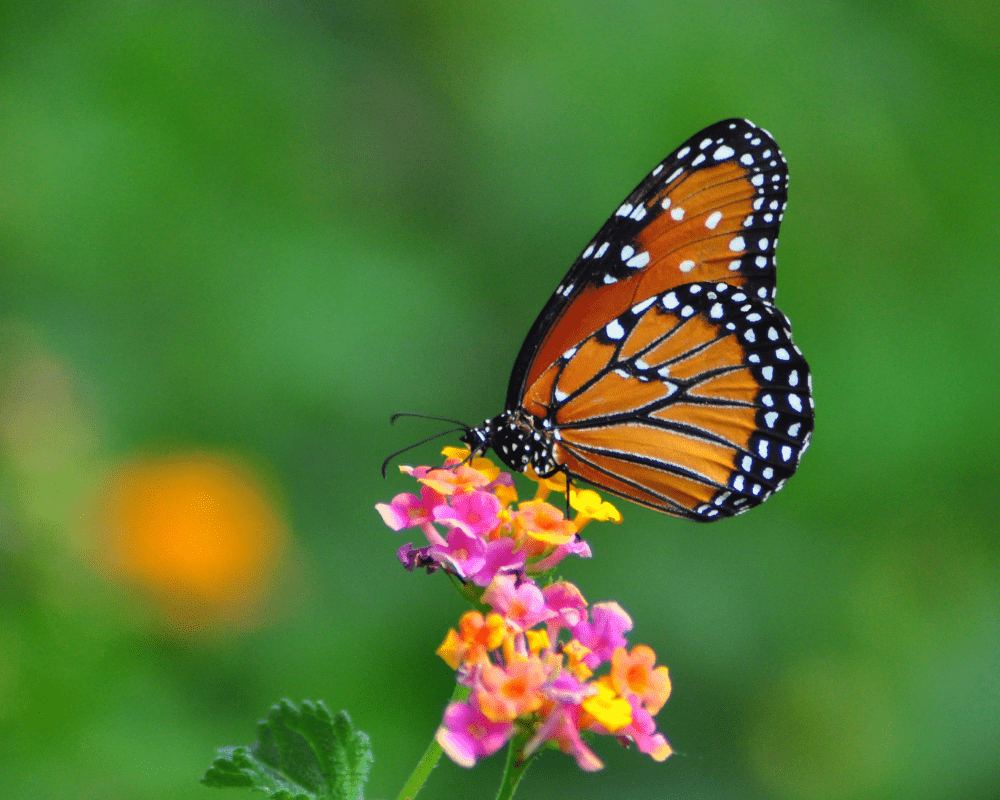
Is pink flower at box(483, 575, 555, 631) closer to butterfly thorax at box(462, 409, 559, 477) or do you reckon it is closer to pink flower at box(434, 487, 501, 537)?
pink flower at box(434, 487, 501, 537)

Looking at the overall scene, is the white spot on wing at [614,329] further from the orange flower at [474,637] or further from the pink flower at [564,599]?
the orange flower at [474,637]

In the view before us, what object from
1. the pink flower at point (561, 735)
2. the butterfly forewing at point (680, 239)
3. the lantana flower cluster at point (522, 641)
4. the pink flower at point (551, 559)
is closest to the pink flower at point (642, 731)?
the lantana flower cluster at point (522, 641)

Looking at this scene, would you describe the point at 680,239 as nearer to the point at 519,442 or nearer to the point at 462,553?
the point at 519,442

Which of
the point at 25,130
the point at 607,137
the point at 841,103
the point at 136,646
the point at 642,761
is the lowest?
the point at 136,646

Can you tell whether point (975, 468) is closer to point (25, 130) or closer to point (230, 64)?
point (230, 64)

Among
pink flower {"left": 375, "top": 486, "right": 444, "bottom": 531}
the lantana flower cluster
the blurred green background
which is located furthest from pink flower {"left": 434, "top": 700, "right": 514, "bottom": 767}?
the blurred green background

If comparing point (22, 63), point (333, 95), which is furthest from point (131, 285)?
point (333, 95)
